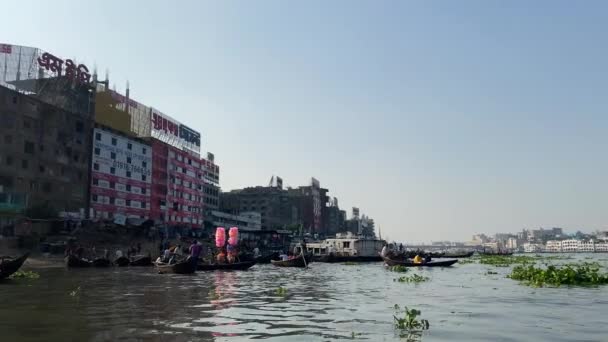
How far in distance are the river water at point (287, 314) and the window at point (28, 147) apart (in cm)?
Answer: 4613

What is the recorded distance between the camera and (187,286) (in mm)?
26078

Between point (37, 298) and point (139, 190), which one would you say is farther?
point (139, 190)

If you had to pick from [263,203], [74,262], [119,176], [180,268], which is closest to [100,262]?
[74,262]

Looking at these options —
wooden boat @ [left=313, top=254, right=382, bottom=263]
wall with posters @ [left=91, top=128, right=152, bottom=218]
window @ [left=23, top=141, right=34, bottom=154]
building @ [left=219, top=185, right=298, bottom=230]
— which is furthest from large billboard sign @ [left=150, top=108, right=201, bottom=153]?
building @ [left=219, top=185, right=298, bottom=230]

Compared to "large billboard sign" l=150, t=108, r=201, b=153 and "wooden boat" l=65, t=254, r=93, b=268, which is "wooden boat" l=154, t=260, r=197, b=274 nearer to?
"wooden boat" l=65, t=254, r=93, b=268

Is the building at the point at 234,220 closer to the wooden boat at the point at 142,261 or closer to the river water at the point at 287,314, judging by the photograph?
the wooden boat at the point at 142,261

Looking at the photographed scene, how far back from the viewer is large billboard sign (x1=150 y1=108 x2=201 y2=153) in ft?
312

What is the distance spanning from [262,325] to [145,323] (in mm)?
3043

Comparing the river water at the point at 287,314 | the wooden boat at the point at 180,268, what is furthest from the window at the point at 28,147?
the river water at the point at 287,314

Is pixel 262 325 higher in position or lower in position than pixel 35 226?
lower

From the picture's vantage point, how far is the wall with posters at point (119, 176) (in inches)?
3083

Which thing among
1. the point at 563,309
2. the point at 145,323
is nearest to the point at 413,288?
the point at 563,309

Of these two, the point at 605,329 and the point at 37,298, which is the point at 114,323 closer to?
the point at 37,298

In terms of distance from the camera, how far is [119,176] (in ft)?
271
